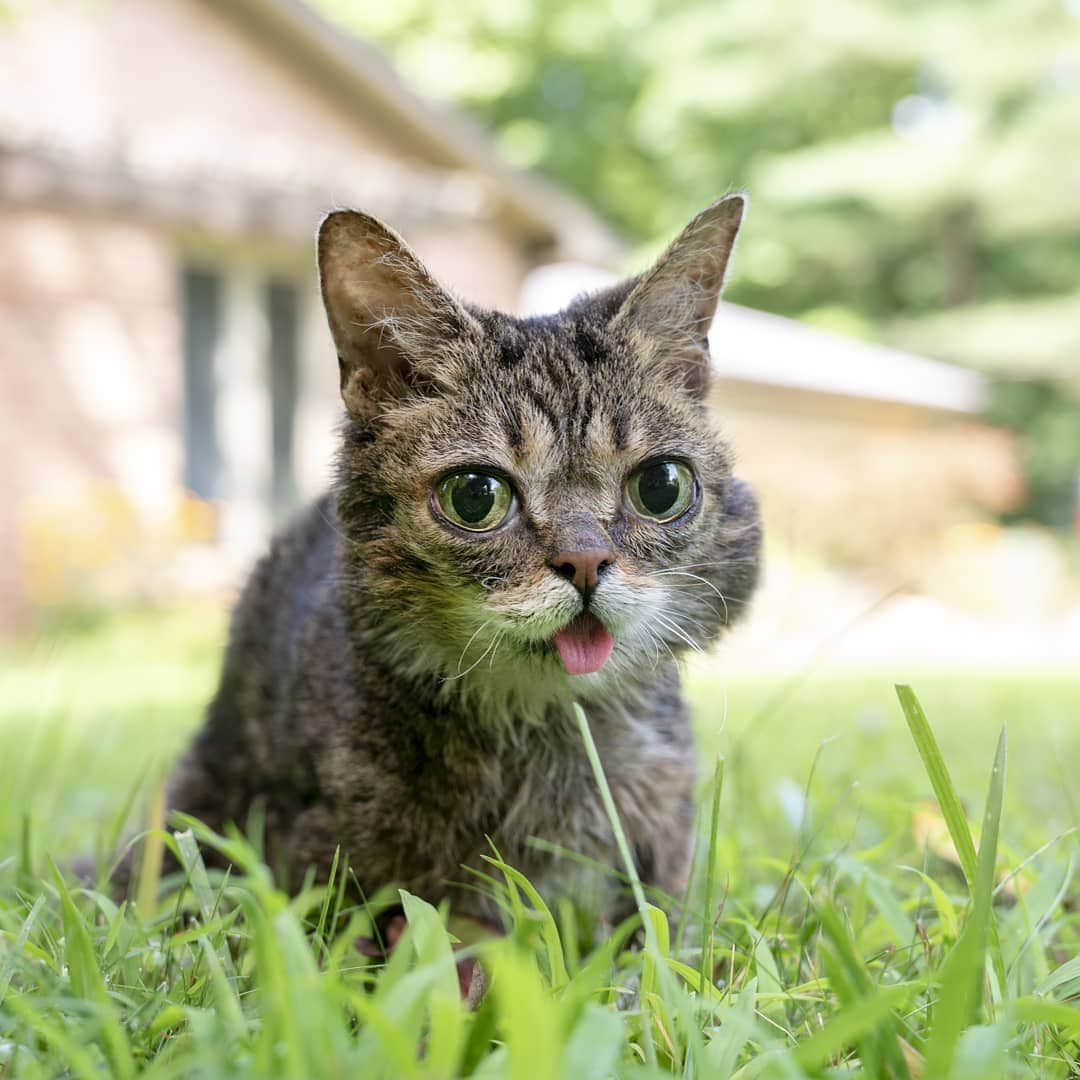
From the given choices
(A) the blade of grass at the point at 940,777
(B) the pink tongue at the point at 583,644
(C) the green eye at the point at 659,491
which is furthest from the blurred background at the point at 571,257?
(A) the blade of grass at the point at 940,777

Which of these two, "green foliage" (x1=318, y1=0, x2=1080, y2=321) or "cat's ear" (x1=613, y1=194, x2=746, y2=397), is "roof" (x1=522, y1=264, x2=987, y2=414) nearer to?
"green foliage" (x1=318, y1=0, x2=1080, y2=321)

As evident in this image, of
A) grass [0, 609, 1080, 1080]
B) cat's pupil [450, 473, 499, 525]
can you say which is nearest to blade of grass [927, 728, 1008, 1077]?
grass [0, 609, 1080, 1080]

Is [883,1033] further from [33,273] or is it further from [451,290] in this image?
[33,273]

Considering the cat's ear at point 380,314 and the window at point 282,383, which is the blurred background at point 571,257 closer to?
the window at point 282,383

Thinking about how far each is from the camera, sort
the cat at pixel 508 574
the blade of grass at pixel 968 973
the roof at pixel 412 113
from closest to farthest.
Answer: the blade of grass at pixel 968 973 → the cat at pixel 508 574 → the roof at pixel 412 113

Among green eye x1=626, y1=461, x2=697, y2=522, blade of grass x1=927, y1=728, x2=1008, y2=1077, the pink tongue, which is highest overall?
green eye x1=626, y1=461, x2=697, y2=522

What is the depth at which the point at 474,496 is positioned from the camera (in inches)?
66.3

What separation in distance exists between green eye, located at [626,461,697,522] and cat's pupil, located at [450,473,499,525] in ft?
0.75

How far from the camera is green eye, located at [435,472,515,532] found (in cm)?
167

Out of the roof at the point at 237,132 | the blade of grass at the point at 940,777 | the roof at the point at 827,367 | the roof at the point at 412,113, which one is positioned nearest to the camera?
the blade of grass at the point at 940,777

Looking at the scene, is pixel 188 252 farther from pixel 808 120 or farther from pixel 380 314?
pixel 808 120

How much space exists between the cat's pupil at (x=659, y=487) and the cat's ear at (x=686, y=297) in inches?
10.3

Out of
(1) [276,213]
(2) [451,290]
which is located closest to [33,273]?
(1) [276,213]

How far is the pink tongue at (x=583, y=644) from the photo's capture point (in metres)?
1.60
